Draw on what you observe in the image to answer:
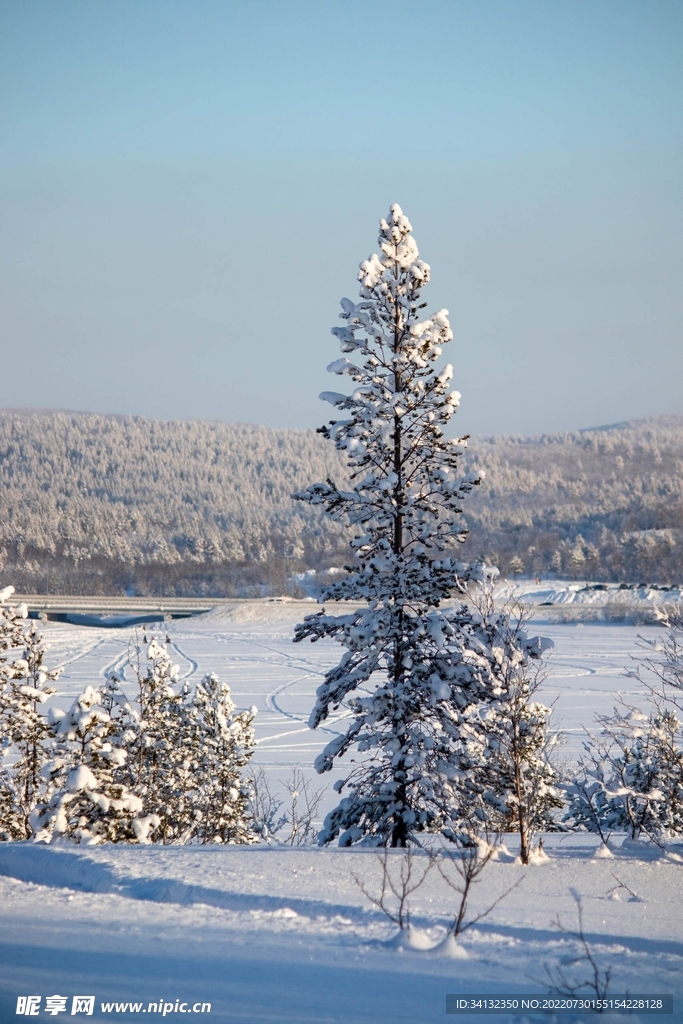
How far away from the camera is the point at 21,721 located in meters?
16.6

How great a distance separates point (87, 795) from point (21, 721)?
5.13 metres

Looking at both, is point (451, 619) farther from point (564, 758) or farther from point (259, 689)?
point (259, 689)

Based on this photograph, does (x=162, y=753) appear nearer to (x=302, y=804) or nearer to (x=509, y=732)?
(x=302, y=804)

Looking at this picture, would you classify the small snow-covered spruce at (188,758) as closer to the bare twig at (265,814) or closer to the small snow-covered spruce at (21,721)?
the bare twig at (265,814)

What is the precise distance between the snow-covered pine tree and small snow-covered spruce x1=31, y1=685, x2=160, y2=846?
5223mm

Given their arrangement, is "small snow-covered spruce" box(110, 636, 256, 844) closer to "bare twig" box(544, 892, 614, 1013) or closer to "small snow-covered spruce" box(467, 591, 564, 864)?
"small snow-covered spruce" box(467, 591, 564, 864)

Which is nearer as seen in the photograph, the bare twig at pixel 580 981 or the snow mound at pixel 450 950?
the bare twig at pixel 580 981

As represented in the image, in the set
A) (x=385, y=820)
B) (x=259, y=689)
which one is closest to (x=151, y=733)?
(x=385, y=820)

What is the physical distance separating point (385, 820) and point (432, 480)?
17.1 ft

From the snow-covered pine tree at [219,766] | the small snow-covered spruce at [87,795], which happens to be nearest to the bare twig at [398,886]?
the small snow-covered spruce at [87,795]

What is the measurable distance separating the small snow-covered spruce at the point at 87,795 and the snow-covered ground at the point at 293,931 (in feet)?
7.19

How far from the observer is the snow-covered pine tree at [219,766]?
18422 mm

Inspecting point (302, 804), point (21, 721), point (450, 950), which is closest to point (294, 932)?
point (450, 950)

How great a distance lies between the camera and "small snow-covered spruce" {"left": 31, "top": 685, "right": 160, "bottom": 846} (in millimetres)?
12222
